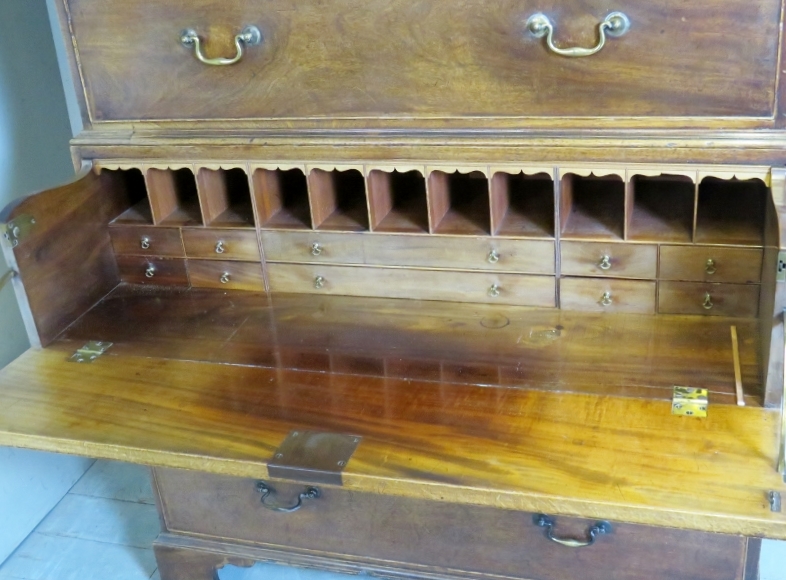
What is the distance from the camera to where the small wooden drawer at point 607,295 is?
1.47 m

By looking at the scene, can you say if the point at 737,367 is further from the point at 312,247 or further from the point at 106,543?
the point at 106,543

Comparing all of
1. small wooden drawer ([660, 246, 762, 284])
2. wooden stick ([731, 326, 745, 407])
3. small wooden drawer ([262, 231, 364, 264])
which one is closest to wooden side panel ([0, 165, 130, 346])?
small wooden drawer ([262, 231, 364, 264])

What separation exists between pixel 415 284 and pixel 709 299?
0.50 meters

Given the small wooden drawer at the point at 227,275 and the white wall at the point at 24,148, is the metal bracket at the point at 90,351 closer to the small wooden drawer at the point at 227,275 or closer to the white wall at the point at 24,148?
the small wooden drawer at the point at 227,275

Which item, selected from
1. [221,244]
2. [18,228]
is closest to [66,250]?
[18,228]

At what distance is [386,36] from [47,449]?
801mm

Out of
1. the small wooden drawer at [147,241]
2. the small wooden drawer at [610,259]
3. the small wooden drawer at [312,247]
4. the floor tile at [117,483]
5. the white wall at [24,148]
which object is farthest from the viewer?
the floor tile at [117,483]

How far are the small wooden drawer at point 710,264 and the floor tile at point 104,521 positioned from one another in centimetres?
118

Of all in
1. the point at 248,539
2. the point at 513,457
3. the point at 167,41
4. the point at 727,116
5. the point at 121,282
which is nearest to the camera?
the point at 513,457

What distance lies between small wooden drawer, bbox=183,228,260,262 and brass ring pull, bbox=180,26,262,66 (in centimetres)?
33

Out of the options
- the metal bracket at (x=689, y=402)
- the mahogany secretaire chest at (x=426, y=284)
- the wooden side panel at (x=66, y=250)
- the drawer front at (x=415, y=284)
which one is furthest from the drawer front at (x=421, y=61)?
the metal bracket at (x=689, y=402)

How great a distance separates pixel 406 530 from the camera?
1482 mm

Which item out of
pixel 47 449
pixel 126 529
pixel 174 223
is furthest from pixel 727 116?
pixel 126 529

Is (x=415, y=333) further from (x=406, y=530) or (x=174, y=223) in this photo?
(x=174, y=223)
